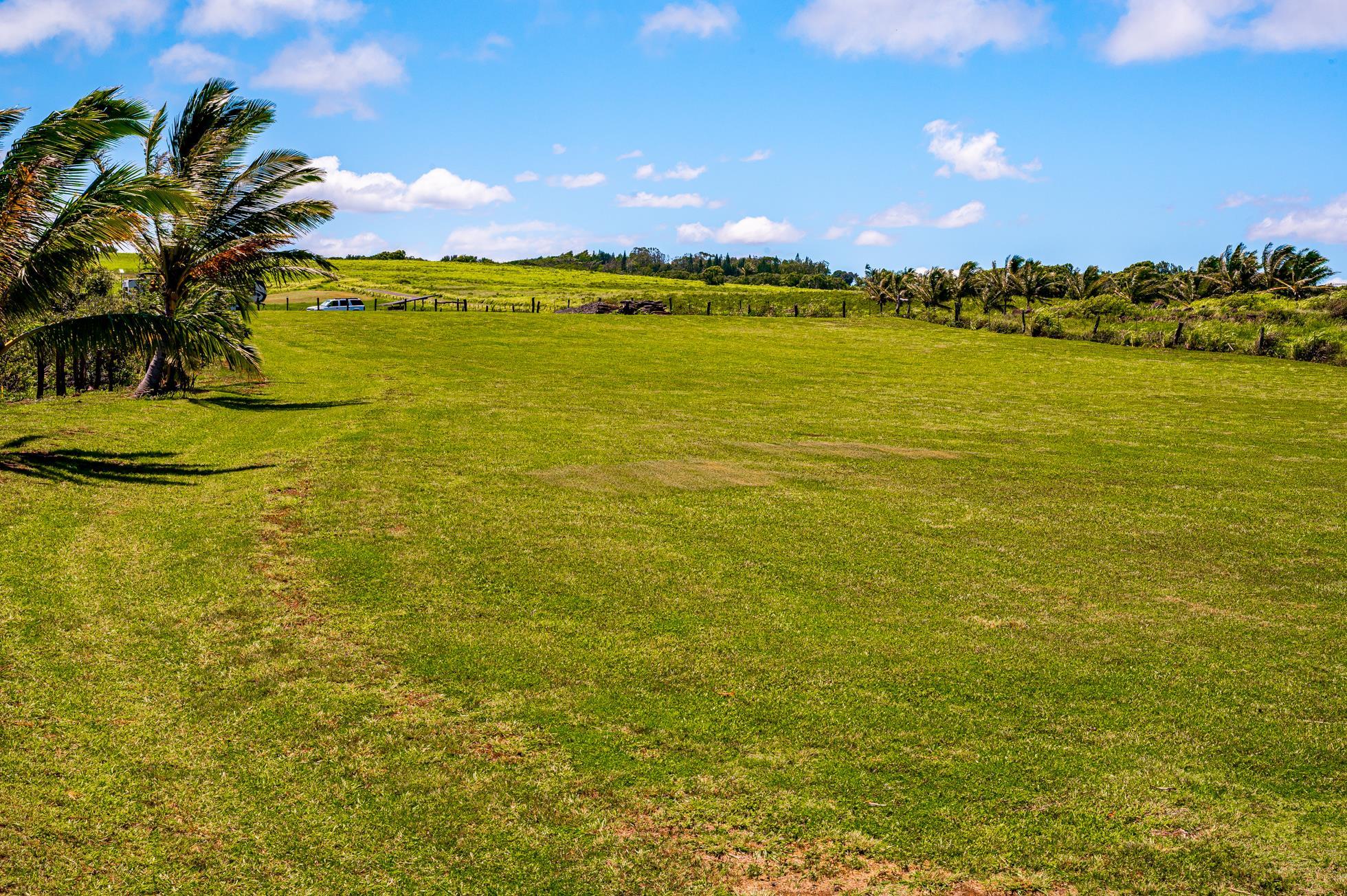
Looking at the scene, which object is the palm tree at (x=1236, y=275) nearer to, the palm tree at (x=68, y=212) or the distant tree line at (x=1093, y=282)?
the distant tree line at (x=1093, y=282)

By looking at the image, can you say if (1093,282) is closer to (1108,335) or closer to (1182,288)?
(1182,288)

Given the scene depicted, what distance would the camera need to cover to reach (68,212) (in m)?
14.3

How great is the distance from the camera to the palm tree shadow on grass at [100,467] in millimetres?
14062

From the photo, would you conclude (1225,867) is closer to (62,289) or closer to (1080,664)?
(1080,664)

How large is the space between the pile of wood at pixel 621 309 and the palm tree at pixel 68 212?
167ft

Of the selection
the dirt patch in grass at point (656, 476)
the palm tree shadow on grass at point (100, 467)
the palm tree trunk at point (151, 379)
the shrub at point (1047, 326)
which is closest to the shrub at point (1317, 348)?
the shrub at point (1047, 326)

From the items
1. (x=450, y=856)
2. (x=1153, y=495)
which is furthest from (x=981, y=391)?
(x=450, y=856)

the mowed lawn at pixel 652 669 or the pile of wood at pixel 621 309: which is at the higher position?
the pile of wood at pixel 621 309

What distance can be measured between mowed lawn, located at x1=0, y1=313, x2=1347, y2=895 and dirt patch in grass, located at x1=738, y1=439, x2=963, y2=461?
0.63 meters

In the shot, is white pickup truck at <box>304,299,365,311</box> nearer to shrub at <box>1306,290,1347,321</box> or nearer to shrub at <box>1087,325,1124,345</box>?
shrub at <box>1087,325,1124,345</box>

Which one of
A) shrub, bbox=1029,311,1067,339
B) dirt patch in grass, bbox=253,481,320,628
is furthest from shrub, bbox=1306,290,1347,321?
dirt patch in grass, bbox=253,481,320,628

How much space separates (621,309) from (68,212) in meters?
53.2

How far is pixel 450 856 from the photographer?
5.55m

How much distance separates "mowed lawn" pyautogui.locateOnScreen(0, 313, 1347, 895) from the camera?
5668 mm
